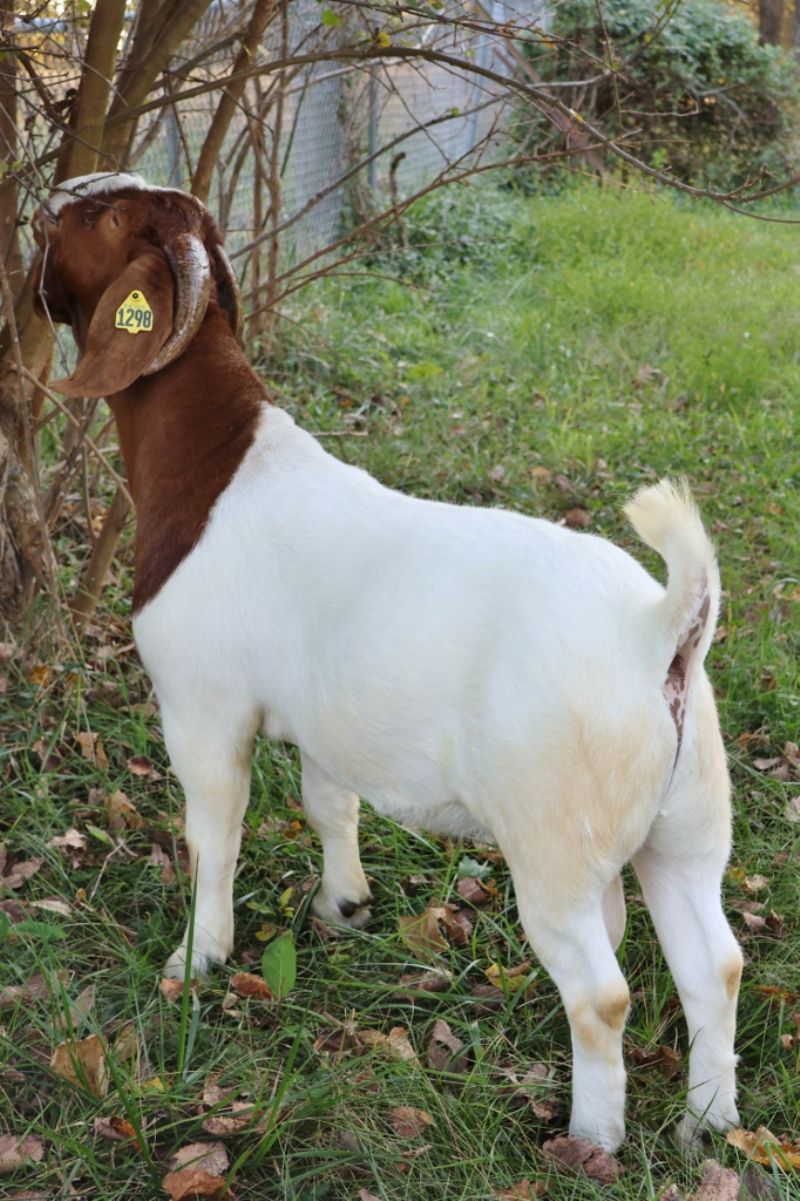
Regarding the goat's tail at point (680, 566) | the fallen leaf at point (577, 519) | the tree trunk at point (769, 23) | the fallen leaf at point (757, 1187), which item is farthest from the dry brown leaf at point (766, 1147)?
the tree trunk at point (769, 23)

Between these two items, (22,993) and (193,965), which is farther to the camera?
(193,965)

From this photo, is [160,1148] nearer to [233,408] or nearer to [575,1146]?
[575,1146]

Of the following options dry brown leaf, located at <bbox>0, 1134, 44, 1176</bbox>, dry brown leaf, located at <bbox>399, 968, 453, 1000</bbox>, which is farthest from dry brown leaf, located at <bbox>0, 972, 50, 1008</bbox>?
dry brown leaf, located at <bbox>399, 968, 453, 1000</bbox>

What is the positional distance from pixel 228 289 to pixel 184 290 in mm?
240

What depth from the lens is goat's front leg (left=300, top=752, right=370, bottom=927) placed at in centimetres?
323

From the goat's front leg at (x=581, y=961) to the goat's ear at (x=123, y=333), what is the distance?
1.41 meters

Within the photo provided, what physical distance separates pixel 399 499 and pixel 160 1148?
1.44 meters

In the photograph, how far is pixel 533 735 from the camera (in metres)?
2.28

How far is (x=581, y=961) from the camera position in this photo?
2.38m

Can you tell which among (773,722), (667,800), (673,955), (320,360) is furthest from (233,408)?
(320,360)

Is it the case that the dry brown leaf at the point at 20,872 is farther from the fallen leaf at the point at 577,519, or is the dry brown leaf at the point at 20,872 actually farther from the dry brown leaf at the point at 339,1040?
the fallen leaf at the point at 577,519

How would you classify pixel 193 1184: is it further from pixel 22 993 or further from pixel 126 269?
pixel 126 269

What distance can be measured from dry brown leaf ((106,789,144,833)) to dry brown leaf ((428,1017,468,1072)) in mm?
1149

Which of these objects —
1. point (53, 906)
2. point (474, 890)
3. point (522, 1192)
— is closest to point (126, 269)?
point (53, 906)
